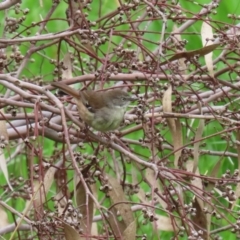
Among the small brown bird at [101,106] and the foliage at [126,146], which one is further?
the small brown bird at [101,106]

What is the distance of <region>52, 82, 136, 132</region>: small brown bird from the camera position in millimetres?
3227

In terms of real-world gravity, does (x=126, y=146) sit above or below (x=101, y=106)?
below

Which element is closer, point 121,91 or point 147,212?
point 147,212

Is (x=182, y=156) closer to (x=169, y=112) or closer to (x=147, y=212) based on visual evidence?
(x=169, y=112)

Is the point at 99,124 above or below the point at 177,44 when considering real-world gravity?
below

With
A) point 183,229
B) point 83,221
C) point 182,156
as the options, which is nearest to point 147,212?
point 183,229

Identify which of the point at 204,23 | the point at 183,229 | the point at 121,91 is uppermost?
the point at 204,23

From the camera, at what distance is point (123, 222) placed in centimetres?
296

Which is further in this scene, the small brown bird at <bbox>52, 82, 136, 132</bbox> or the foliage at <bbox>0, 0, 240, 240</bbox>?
the small brown bird at <bbox>52, 82, 136, 132</bbox>

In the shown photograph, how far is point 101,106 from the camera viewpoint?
11.4 feet

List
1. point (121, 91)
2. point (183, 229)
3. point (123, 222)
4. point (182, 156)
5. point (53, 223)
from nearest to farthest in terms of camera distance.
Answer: point (53, 223), point (183, 229), point (123, 222), point (182, 156), point (121, 91)

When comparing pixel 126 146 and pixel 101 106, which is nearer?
pixel 126 146

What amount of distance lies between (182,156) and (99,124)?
1.17 feet

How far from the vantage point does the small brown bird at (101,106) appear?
3227mm
